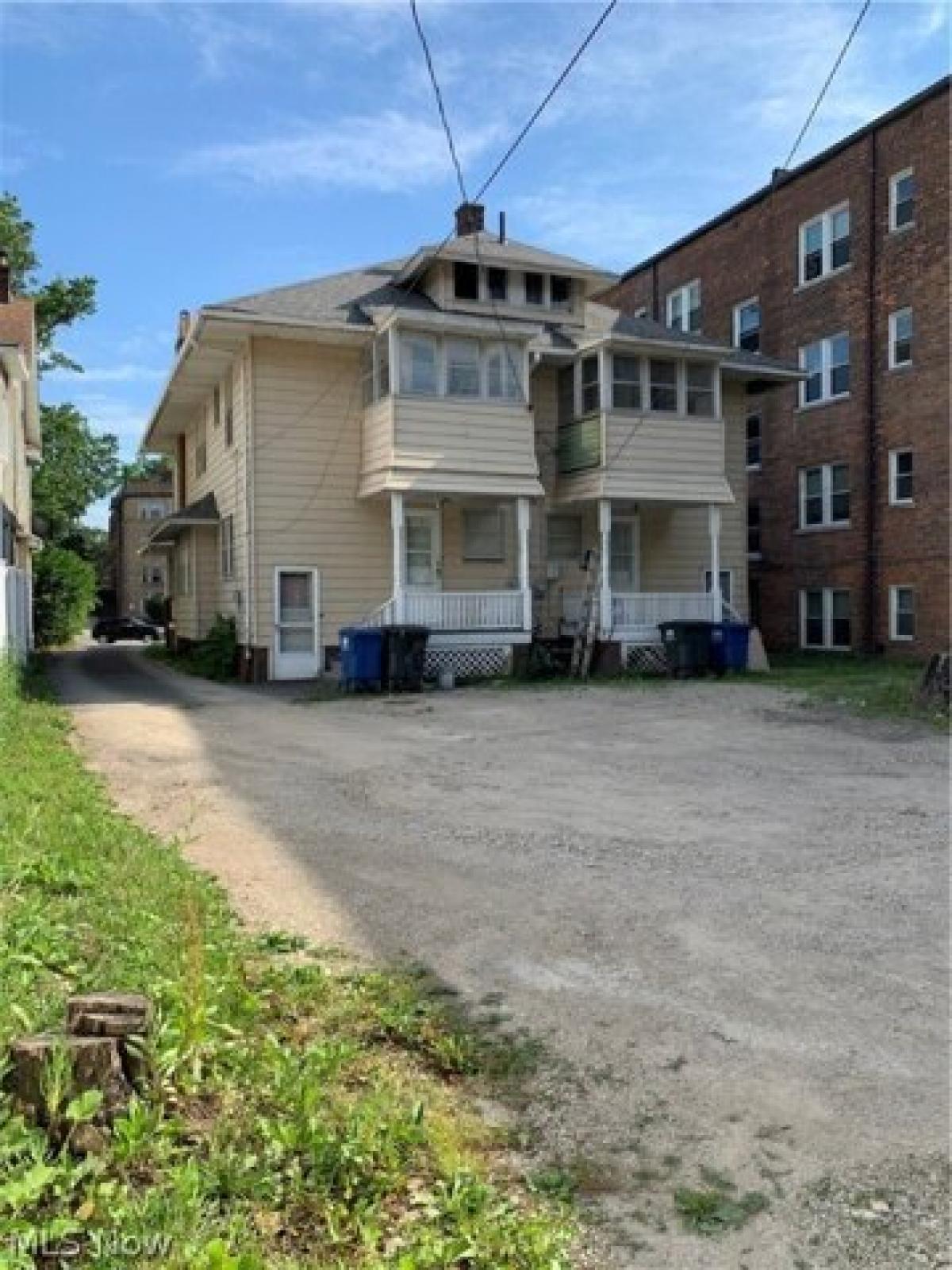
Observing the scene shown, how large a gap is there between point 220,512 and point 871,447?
46.3 feet

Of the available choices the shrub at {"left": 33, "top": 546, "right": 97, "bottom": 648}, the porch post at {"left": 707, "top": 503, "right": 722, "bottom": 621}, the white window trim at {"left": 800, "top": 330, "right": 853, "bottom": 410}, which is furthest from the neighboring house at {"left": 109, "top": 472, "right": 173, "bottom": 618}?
the porch post at {"left": 707, "top": 503, "right": 722, "bottom": 621}

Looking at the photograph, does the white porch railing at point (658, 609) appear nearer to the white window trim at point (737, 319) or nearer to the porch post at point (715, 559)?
the porch post at point (715, 559)

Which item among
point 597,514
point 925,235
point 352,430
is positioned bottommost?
point 597,514

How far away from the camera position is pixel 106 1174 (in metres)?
2.73

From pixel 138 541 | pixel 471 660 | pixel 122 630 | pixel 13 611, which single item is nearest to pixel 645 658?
pixel 471 660

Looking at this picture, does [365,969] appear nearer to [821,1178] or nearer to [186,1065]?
[186,1065]

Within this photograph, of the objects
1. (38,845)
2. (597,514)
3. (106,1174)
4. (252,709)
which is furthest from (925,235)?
(106,1174)

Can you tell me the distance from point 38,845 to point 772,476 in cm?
2306

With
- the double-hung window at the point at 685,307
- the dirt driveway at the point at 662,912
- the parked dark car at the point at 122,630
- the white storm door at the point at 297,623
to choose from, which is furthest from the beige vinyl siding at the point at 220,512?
the parked dark car at the point at 122,630

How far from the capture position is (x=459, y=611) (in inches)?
733

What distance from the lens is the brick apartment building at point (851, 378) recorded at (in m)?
21.1

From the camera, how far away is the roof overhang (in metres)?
17.8

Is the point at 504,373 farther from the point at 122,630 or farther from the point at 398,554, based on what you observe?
the point at 122,630

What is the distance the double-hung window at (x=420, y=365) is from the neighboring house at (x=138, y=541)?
53063 mm
